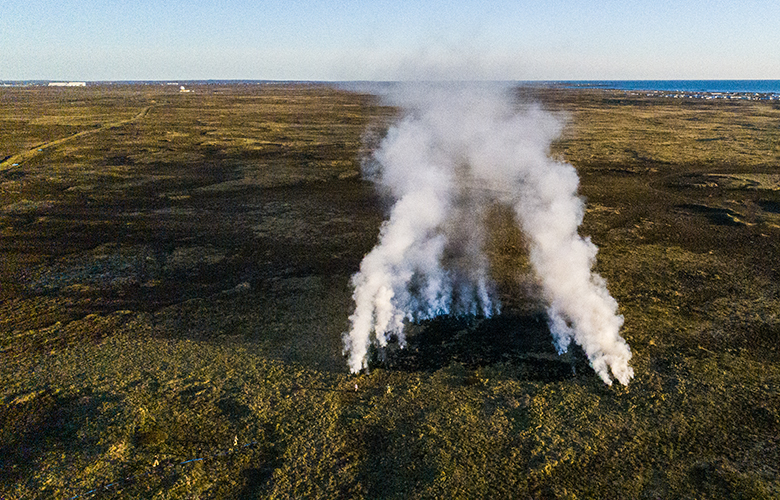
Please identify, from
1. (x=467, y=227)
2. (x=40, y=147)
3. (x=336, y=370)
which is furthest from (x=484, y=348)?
(x=40, y=147)

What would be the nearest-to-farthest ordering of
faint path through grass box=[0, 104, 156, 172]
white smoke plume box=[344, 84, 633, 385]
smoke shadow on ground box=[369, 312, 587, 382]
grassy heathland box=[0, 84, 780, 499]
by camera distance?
grassy heathland box=[0, 84, 780, 499] → smoke shadow on ground box=[369, 312, 587, 382] → white smoke plume box=[344, 84, 633, 385] → faint path through grass box=[0, 104, 156, 172]

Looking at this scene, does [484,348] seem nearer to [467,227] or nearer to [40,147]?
[467,227]

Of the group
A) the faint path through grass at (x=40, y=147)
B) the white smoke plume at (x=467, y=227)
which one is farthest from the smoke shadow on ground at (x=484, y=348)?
the faint path through grass at (x=40, y=147)

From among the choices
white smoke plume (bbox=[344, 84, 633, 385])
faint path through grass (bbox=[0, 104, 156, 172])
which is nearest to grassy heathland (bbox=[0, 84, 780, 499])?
white smoke plume (bbox=[344, 84, 633, 385])

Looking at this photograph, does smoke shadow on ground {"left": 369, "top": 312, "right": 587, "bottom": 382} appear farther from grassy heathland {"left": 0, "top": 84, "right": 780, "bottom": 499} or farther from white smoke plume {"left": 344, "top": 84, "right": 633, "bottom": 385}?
white smoke plume {"left": 344, "top": 84, "right": 633, "bottom": 385}

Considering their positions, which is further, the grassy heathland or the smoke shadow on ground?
the smoke shadow on ground

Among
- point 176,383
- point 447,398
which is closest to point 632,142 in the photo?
point 447,398

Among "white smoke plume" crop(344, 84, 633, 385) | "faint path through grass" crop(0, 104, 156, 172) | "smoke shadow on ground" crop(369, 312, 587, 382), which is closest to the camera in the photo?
"smoke shadow on ground" crop(369, 312, 587, 382)
